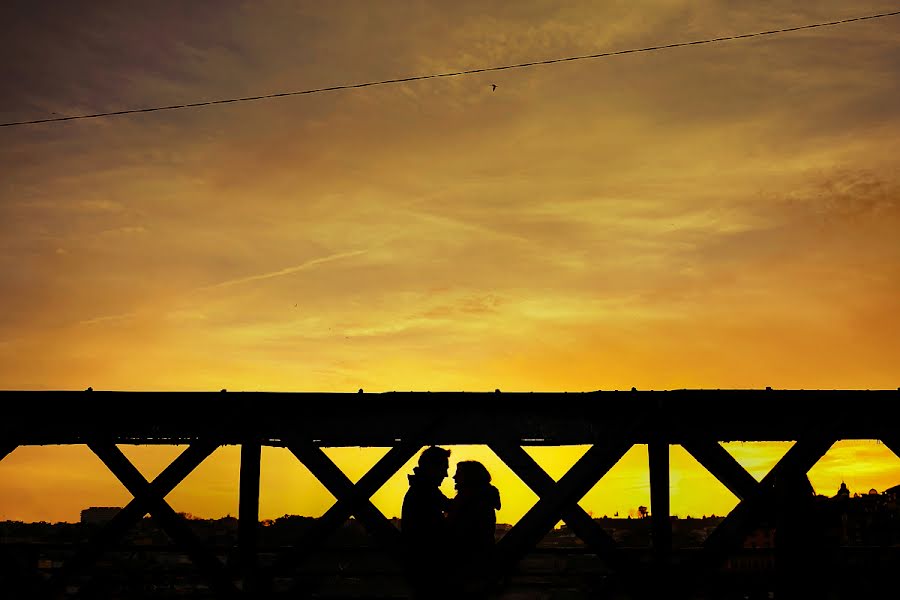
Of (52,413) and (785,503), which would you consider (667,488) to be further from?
(52,413)

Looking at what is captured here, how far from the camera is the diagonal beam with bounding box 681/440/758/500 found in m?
8.21

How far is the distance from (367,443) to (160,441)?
1955 mm

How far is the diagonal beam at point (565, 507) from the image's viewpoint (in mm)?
8250

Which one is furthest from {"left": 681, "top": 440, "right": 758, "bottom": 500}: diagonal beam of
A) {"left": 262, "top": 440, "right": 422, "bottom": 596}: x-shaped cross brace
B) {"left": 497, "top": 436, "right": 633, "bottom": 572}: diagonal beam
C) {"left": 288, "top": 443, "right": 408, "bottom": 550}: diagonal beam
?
{"left": 288, "top": 443, "right": 408, "bottom": 550}: diagonal beam

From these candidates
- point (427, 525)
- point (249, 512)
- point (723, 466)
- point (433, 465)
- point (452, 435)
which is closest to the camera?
point (723, 466)

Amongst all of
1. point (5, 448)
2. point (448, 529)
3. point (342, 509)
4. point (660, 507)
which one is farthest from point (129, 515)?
point (660, 507)

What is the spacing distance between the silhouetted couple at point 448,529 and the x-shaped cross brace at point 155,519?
163cm

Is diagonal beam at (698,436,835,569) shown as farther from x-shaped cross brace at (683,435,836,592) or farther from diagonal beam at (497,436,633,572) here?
diagonal beam at (497,436,633,572)

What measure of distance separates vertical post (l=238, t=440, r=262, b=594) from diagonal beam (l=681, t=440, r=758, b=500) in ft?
12.4

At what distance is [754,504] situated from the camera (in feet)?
26.8

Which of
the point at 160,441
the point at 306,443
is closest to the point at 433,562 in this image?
the point at 306,443

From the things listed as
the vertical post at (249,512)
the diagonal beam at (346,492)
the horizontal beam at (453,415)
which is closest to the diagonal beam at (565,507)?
the horizontal beam at (453,415)

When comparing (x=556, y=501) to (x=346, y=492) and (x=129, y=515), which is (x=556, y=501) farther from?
(x=129, y=515)

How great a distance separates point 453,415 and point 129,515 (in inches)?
115
